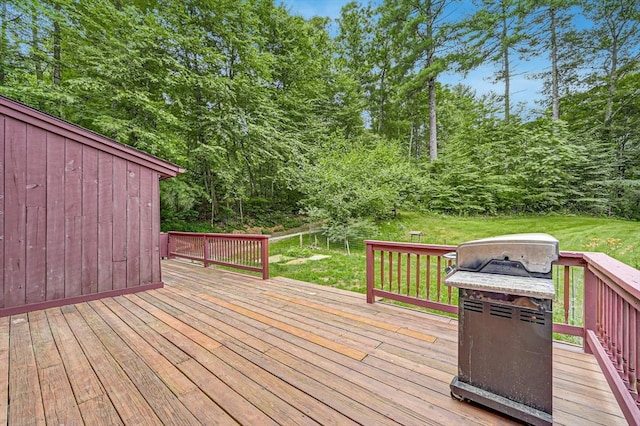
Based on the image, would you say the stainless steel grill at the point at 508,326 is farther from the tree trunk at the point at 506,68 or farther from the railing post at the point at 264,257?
the tree trunk at the point at 506,68

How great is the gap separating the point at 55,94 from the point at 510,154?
1505cm

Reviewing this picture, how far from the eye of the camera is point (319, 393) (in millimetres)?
1639

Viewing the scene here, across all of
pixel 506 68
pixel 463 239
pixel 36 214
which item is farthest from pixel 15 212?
pixel 506 68

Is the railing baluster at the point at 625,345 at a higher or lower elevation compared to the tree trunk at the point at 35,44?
lower

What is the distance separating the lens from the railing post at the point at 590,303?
77.4 inches

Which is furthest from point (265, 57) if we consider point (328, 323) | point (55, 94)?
point (328, 323)

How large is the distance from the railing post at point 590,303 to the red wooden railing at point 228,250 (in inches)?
153

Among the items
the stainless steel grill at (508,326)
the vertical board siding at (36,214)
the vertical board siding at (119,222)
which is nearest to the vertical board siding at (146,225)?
the vertical board siding at (119,222)

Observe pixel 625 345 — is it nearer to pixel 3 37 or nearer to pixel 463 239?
pixel 463 239

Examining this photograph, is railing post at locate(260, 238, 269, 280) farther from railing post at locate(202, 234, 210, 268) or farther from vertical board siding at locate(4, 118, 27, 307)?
vertical board siding at locate(4, 118, 27, 307)

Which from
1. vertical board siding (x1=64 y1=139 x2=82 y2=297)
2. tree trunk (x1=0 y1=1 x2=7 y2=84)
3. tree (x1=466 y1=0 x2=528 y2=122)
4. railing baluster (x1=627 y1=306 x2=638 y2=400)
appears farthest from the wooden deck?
tree (x1=466 y1=0 x2=528 y2=122)

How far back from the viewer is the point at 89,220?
3.46 metres

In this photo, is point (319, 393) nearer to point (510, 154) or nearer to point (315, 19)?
point (510, 154)

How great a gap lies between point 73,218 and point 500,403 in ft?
15.3
